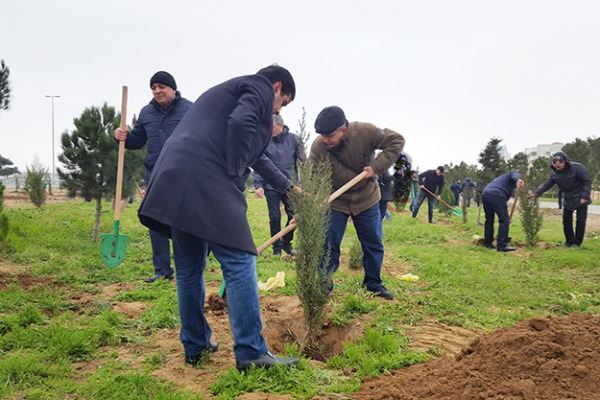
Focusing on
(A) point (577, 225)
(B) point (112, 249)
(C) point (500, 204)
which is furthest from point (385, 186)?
(B) point (112, 249)

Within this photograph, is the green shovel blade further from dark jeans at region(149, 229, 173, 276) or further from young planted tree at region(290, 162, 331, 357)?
young planted tree at region(290, 162, 331, 357)

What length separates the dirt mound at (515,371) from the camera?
90.9 inches

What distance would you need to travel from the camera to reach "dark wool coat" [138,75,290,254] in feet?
8.70

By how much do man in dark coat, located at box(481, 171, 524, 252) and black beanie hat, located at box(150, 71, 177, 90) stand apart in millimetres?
6699

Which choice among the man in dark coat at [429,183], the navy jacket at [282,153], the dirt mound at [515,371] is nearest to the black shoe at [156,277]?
the navy jacket at [282,153]

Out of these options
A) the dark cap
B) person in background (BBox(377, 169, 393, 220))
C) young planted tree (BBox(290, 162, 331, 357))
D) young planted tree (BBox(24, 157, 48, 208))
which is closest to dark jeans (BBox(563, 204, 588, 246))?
person in background (BBox(377, 169, 393, 220))

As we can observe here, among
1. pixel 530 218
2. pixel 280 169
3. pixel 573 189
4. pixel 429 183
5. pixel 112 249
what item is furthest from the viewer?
pixel 429 183

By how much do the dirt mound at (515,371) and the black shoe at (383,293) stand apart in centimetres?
172

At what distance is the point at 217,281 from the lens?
18.4ft

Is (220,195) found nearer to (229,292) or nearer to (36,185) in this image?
(229,292)

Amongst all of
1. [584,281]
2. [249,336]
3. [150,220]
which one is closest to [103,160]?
[150,220]

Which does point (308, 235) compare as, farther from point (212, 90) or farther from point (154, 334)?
point (154, 334)

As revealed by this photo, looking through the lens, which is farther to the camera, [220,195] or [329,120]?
[329,120]

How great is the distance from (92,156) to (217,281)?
4725 millimetres
